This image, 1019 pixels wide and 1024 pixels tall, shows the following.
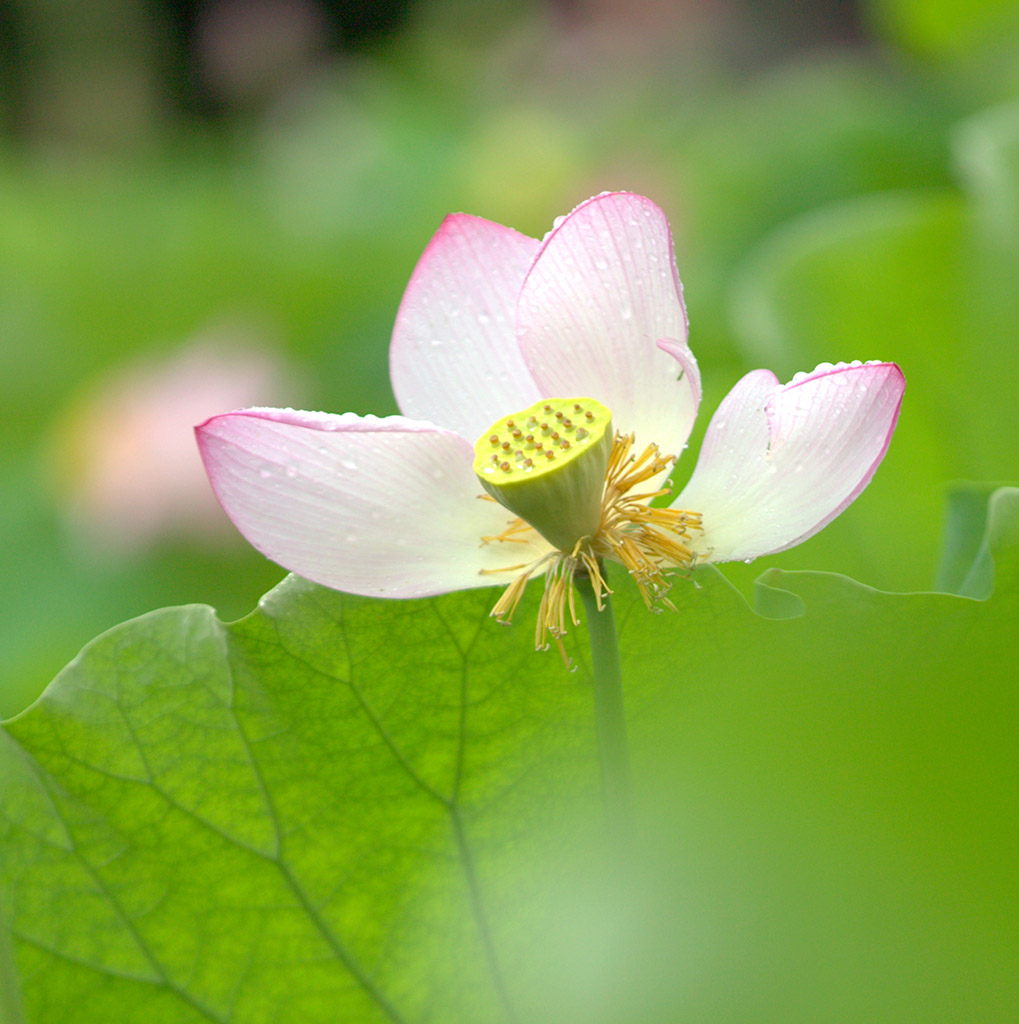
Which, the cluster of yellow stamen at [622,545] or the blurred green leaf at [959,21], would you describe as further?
the blurred green leaf at [959,21]

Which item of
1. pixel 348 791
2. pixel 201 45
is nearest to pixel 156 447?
pixel 348 791

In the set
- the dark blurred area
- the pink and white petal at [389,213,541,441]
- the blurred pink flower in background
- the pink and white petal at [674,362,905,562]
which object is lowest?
the blurred pink flower in background

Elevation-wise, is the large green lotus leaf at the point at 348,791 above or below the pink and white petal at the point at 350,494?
below

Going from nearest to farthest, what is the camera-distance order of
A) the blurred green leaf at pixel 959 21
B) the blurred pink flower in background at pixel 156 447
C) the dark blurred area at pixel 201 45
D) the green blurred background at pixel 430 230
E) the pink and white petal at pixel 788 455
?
the pink and white petal at pixel 788 455 → the green blurred background at pixel 430 230 → the blurred green leaf at pixel 959 21 → the blurred pink flower in background at pixel 156 447 → the dark blurred area at pixel 201 45

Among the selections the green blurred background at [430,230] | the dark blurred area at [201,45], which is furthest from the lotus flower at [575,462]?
the dark blurred area at [201,45]

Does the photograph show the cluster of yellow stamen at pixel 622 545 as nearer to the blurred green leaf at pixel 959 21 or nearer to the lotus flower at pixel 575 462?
the lotus flower at pixel 575 462

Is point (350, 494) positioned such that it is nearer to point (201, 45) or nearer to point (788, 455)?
point (788, 455)

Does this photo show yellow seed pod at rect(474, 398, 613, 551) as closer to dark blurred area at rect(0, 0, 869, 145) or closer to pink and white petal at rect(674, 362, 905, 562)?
pink and white petal at rect(674, 362, 905, 562)

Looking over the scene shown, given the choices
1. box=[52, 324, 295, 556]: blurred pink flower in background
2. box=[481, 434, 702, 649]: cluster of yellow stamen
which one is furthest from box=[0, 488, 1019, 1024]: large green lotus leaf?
box=[52, 324, 295, 556]: blurred pink flower in background
